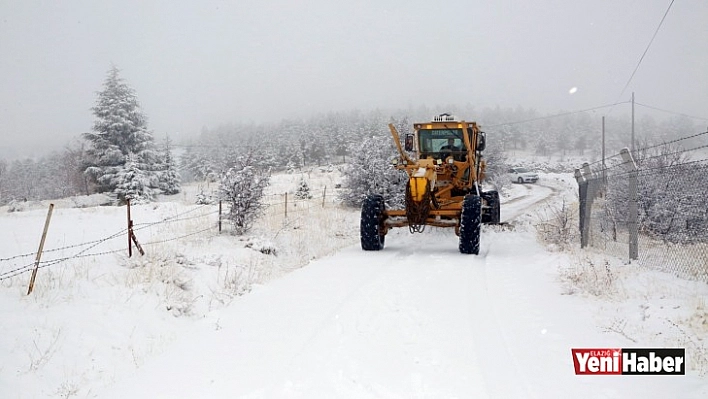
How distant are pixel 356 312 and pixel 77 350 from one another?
321cm

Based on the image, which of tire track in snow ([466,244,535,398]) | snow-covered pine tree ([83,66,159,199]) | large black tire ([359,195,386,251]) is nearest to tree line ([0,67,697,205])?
snow-covered pine tree ([83,66,159,199])

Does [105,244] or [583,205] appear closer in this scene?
[583,205]

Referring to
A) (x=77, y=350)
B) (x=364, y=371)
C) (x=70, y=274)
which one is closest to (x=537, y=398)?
(x=364, y=371)

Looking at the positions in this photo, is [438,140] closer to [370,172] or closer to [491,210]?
[491,210]

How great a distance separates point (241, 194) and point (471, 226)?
6.12m

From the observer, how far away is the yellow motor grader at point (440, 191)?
32.6 ft

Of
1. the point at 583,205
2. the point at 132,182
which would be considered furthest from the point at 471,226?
the point at 132,182

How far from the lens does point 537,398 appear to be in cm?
363

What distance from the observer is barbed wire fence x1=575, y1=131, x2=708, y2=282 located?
6.98m

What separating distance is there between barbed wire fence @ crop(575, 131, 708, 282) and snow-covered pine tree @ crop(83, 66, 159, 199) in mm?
24992

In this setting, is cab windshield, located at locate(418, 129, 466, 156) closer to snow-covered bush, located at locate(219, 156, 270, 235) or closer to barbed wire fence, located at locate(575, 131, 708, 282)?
barbed wire fence, located at locate(575, 131, 708, 282)

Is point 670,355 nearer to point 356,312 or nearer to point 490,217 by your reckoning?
point 356,312

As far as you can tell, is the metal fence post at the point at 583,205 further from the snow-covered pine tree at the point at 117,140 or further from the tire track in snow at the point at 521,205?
the snow-covered pine tree at the point at 117,140

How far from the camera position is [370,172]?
21094 mm
